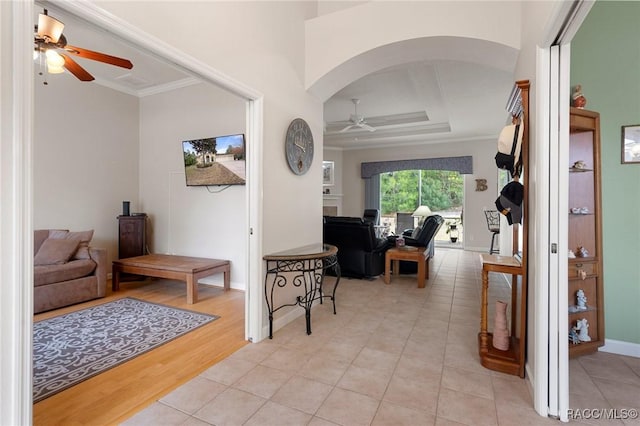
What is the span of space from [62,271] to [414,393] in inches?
149

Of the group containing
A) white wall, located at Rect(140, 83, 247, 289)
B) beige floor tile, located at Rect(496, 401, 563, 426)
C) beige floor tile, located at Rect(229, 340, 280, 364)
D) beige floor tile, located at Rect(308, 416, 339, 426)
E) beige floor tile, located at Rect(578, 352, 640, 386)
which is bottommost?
beige floor tile, located at Rect(496, 401, 563, 426)

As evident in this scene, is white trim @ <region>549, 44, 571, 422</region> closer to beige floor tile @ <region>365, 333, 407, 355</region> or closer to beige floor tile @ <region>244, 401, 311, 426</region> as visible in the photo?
beige floor tile @ <region>365, 333, 407, 355</region>

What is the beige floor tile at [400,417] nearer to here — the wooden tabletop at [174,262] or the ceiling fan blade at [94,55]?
the wooden tabletop at [174,262]

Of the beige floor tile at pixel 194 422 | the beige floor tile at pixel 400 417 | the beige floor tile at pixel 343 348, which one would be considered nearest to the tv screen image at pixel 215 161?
the beige floor tile at pixel 343 348

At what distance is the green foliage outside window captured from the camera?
827cm

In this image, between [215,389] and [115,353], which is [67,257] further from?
[215,389]

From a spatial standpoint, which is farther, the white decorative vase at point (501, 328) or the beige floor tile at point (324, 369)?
the white decorative vase at point (501, 328)

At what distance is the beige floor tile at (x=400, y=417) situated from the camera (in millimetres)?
1623

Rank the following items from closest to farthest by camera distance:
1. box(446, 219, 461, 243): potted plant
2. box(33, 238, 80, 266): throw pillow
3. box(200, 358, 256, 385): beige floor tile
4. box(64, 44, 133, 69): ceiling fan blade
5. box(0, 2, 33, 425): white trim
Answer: box(0, 2, 33, 425): white trim
box(200, 358, 256, 385): beige floor tile
box(64, 44, 133, 69): ceiling fan blade
box(33, 238, 80, 266): throw pillow
box(446, 219, 461, 243): potted plant

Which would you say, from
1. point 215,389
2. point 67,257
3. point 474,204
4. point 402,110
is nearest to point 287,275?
point 215,389

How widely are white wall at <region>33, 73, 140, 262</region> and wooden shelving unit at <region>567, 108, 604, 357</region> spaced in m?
5.59

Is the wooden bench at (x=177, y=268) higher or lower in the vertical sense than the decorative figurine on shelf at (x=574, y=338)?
higher

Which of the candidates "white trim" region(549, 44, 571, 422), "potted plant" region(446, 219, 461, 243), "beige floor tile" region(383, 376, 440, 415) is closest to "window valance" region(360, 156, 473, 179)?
"potted plant" region(446, 219, 461, 243)

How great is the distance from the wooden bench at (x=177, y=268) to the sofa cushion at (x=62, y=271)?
1.39 feet
